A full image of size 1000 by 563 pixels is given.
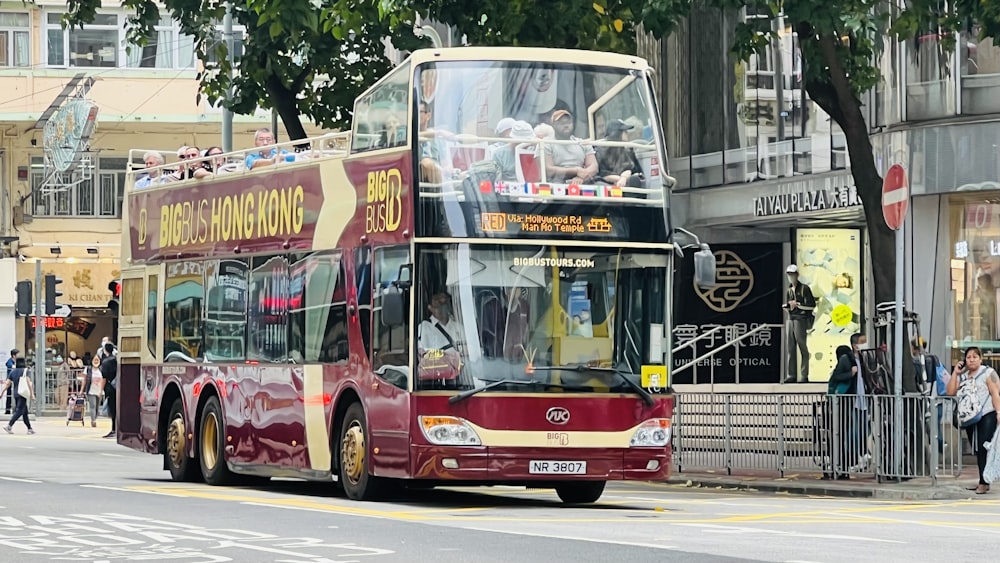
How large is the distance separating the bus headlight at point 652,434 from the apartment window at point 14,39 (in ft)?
125

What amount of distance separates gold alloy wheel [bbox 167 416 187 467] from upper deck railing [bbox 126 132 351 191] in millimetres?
2726

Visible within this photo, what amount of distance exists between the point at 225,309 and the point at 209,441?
1.63m

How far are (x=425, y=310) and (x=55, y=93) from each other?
3686 cm

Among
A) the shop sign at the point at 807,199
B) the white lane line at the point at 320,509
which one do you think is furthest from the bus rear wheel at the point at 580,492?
the shop sign at the point at 807,199

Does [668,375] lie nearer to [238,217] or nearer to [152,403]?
[238,217]

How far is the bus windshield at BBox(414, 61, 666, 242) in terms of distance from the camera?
18.5 meters

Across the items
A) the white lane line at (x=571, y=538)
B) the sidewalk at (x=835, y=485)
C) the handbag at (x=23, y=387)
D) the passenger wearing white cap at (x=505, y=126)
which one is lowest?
the sidewalk at (x=835, y=485)

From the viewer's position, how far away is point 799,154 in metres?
32.3

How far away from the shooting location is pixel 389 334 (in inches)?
747

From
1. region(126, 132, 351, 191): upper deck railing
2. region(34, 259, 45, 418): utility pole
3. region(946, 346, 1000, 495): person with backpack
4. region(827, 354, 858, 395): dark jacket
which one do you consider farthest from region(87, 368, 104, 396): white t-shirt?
region(946, 346, 1000, 495): person with backpack

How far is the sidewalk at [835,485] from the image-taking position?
73.7ft

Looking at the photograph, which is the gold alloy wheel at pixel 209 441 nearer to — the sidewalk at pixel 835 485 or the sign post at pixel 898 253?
the sidewalk at pixel 835 485

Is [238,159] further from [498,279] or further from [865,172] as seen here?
[865,172]

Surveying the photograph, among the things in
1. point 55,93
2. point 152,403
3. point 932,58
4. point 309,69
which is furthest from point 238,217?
point 55,93
